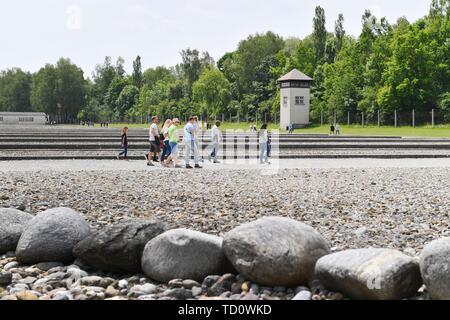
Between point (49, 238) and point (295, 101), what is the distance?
50.1 meters

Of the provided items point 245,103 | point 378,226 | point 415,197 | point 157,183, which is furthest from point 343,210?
point 245,103

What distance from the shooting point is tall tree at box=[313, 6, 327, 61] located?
246 feet

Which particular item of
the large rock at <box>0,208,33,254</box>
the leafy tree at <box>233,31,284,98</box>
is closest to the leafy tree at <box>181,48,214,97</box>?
the leafy tree at <box>233,31,284,98</box>

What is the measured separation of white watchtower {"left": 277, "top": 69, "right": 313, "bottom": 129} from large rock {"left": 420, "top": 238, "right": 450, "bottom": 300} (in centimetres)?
4982

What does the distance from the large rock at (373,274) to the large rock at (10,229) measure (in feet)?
12.2

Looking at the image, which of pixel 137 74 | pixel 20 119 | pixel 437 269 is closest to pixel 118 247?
pixel 437 269

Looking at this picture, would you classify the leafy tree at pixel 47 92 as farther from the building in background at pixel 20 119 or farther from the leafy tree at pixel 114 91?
the building in background at pixel 20 119

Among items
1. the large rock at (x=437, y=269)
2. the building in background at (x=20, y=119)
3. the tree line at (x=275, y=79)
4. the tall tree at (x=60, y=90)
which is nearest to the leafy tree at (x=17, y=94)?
the tree line at (x=275, y=79)

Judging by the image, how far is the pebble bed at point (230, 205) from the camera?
4297 millimetres

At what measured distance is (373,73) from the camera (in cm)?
5788

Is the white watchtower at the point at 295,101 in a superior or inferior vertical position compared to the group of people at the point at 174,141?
superior

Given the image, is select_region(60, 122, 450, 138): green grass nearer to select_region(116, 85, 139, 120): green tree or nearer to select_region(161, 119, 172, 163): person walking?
select_region(161, 119, 172, 163): person walking

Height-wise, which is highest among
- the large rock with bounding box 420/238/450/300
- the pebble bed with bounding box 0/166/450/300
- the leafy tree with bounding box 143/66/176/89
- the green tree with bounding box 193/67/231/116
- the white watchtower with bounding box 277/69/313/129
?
the leafy tree with bounding box 143/66/176/89

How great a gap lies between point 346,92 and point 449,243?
58.2 metres
